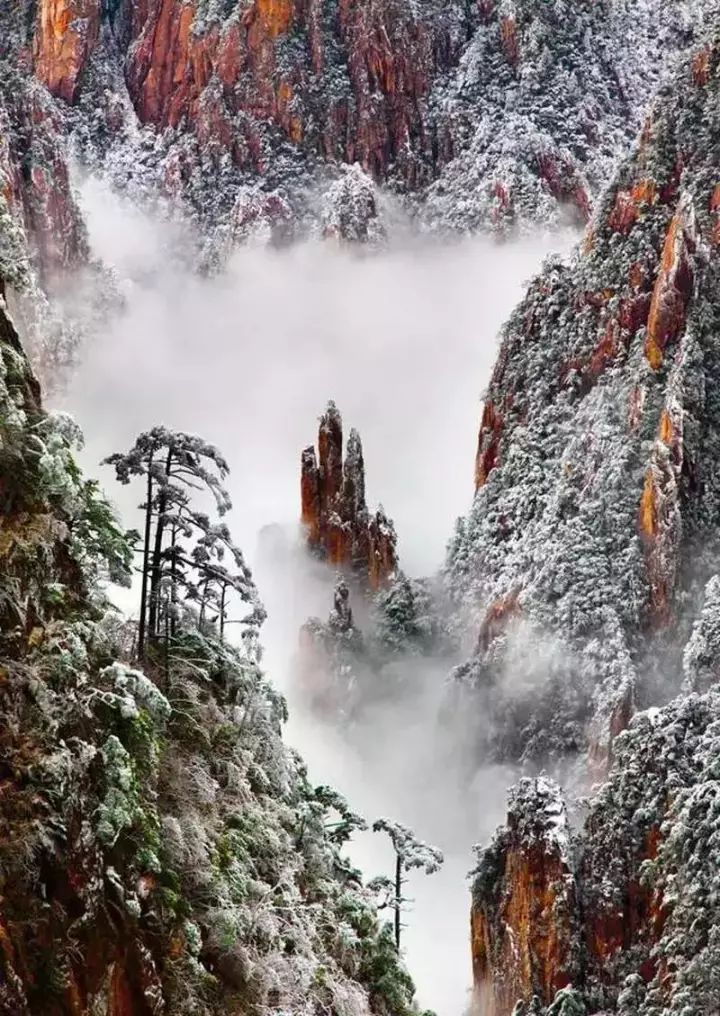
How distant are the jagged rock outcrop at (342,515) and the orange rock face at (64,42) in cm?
8466

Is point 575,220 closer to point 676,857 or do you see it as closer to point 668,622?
point 668,622

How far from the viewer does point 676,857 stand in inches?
1881

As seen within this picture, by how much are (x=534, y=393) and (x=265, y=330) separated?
254 ft

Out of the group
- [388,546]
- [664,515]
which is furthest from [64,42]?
[664,515]

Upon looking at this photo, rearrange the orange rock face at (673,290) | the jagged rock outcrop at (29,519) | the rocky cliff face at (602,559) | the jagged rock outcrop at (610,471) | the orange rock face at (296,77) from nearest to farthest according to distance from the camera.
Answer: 1. the jagged rock outcrop at (29,519)
2. the rocky cliff face at (602,559)
3. the jagged rock outcrop at (610,471)
4. the orange rock face at (673,290)
5. the orange rock face at (296,77)

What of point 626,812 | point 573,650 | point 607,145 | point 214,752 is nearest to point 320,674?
point 573,650

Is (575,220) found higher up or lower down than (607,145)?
lower down

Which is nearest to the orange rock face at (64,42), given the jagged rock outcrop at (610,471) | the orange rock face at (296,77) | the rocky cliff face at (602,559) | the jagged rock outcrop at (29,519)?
the orange rock face at (296,77)

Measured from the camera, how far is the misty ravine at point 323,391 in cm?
8962

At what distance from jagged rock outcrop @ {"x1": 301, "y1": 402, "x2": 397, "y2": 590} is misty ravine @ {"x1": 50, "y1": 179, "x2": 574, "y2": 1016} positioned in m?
2.17

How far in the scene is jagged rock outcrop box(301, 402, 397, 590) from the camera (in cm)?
10556

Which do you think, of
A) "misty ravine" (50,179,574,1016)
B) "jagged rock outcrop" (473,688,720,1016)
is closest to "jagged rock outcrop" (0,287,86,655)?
"jagged rock outcrop" (473,688,720,1016)

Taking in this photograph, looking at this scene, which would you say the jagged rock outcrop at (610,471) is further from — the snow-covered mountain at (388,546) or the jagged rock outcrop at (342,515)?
the jagged rock outcrop at (342,515)

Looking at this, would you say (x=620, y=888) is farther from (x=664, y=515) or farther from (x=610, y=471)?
(x=610, y=471)
